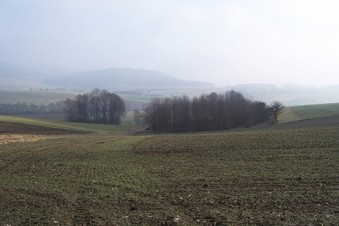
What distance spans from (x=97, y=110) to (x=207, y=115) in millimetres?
42747

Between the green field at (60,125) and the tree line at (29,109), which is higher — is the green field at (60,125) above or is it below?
below

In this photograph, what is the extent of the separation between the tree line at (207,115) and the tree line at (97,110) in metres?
27.4

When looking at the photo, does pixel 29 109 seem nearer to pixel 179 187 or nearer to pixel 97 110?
pixel 97 110

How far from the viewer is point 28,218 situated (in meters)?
11.1

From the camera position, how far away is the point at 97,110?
115 metres

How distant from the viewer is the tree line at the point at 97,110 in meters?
113

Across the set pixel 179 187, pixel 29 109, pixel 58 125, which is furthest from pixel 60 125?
pixel 29 109

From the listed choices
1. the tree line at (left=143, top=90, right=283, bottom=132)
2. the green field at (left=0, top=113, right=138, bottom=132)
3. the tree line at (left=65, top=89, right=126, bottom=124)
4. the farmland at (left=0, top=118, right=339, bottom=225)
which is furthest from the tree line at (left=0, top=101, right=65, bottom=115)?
the farmland at (left=0, top=118, right=339, bottom=225)

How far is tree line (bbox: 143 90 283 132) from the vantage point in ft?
274

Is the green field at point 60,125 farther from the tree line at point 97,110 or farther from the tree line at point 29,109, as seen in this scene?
the tree line at point 29,109

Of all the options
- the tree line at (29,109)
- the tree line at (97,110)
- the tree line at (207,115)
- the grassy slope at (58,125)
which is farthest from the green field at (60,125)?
the tree line at (29,109)

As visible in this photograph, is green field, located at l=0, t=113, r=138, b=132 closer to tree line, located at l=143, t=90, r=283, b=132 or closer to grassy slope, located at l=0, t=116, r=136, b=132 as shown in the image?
grassy slope, located at l=0, t=116, r=136, b=132

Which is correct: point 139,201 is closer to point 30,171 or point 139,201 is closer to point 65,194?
point 65,194

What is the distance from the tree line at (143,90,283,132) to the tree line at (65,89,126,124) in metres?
27.4
